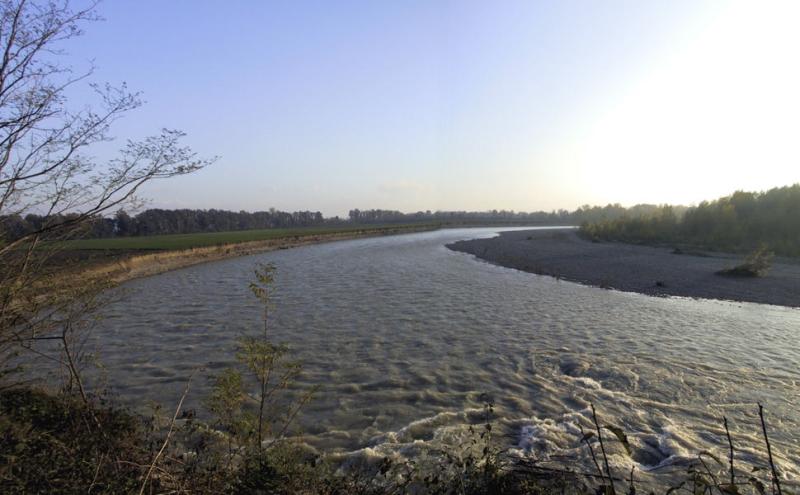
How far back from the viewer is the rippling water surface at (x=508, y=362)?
714 cm

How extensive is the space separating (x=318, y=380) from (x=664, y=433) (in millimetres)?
7076

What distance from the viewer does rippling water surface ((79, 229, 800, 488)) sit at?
23.4ft

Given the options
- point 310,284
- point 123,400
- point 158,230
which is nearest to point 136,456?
point 123,400

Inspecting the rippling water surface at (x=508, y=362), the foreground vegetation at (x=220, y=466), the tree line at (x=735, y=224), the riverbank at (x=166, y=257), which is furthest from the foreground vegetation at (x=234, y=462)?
the tree line at (x=735, y=224)

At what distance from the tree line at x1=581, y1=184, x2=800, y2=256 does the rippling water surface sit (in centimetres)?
2541

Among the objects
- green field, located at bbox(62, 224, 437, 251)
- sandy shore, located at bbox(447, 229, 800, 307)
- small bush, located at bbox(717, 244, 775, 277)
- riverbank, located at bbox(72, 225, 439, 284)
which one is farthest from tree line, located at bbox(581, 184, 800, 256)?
green field, located at bbox(62, 224, 437, 251)

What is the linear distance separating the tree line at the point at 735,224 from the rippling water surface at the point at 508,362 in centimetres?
2541

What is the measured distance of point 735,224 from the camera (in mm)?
39625

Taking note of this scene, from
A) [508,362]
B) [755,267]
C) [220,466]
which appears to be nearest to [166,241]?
[508,362]

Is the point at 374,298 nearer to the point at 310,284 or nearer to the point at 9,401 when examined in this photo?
the point at 310,284

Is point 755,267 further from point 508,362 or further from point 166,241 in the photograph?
point 166,241

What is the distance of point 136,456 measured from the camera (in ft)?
14.9

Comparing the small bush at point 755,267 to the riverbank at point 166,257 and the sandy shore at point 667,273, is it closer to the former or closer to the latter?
the sandy shore at point 667,273

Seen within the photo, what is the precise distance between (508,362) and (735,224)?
42663 millimetres
